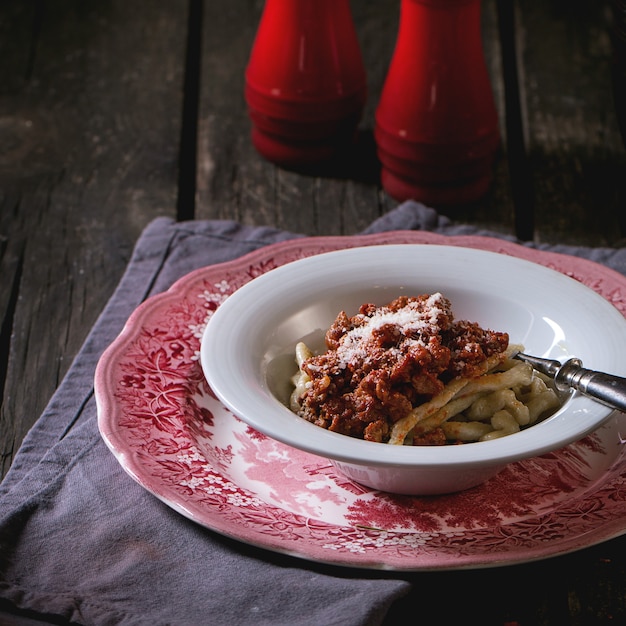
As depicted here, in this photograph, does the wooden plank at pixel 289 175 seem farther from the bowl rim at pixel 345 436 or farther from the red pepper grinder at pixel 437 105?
the bowl rim at pixel 345 436

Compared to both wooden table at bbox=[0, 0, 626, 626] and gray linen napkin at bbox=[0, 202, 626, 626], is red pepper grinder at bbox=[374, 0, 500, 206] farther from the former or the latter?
gray linen napkin at bbox=[0, 202, 626, 626]

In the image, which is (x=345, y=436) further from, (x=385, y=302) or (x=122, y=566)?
(x=385, y=302)

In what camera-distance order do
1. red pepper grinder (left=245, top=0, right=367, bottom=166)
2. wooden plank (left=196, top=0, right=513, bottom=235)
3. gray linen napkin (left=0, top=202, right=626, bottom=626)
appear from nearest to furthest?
1. gray linen napkin (left=0, top=202, right=626, bottom=626)
2. red pepper grinder (left=245, top=0, right=367, bottom=166)
3. wooden plank (left=196, top=0, right=513, bottom=235)

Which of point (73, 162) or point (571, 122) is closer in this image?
point (73, 162)

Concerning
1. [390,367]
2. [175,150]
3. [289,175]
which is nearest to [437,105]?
[289,175]

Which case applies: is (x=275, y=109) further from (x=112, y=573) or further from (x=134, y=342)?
(x=112, y=573)

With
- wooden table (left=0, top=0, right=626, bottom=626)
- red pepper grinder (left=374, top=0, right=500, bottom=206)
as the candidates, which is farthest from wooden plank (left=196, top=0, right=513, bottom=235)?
red pepper grinder (left=374, top=0, right=500, bottom=206)

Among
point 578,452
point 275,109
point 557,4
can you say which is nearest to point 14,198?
point 275,109
